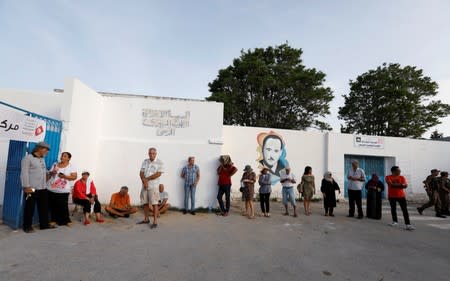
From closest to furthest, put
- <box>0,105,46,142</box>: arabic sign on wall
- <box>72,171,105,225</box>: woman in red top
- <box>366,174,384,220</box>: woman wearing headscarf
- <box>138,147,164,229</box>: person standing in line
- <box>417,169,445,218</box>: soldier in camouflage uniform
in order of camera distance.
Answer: <box>0,105,46,142</box>: arabic sign on wall, <box>138,147,164,229</box>: person standing in line, <box>72,171,105,225</box>: woman in red top, <box>366,174,384,220</box>: woman wearing headscarf, <box>417,169,445,218</box>: soldier in camouflage uniform

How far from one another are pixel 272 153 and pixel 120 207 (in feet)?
21.8

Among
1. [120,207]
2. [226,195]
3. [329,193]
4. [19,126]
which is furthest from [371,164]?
[19,126]

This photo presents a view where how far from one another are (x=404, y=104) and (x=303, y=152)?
13.3m

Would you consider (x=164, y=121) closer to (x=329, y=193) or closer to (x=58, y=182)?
(x=58, y=182)

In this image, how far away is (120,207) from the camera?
630cm

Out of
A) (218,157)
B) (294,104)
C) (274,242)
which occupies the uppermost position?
(294,104)

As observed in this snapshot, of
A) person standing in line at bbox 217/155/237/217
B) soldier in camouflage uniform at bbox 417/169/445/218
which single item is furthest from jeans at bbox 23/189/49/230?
soldier in camouflage uniform at bbox 417/169/445/218

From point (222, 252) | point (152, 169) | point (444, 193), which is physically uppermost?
point (152, 169)

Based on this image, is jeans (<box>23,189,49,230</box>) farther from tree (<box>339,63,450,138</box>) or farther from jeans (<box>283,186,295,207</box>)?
tree (<box>339,63,450,138</box>)

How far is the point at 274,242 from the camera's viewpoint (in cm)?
463

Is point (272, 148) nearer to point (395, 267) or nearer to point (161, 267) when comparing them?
point (395, 267)

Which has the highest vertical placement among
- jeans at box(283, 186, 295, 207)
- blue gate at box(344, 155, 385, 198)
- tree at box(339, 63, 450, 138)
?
tree at box(339, 63, 450, 138)

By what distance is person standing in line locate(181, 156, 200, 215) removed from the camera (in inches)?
285

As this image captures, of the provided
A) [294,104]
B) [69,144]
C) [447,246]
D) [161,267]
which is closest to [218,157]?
[69,144]
